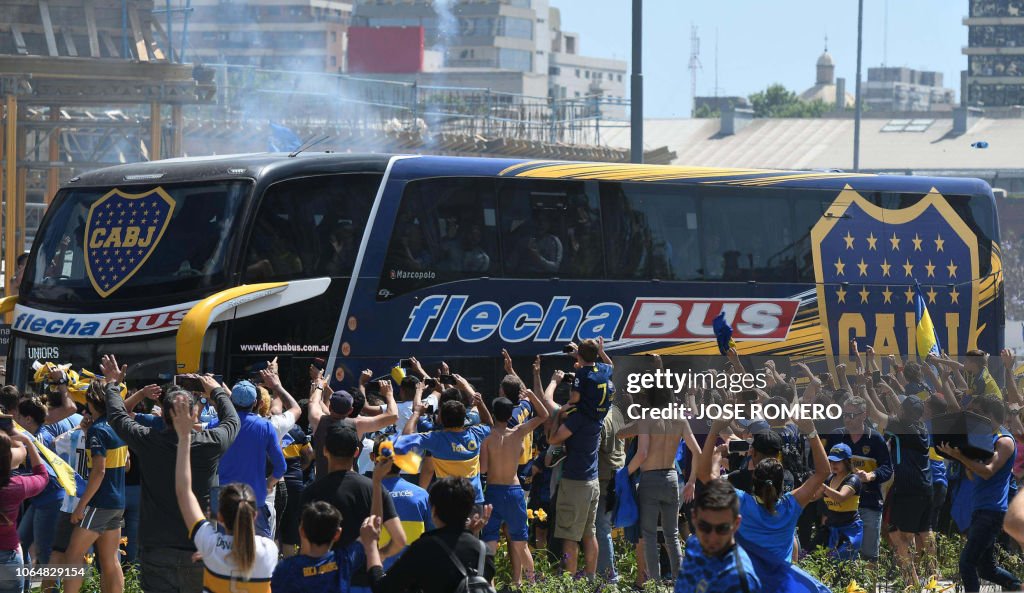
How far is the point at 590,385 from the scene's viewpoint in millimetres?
10633

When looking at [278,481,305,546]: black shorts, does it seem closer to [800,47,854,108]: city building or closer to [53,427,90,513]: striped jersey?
[53,427,90,513]: striped jersey

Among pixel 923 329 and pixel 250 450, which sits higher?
pixel 250 450

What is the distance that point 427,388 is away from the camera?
12.2 meters

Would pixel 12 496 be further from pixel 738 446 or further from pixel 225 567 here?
pixel 738 446

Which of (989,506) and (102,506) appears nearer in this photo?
(102,506)

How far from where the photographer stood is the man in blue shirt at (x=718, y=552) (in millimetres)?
5906

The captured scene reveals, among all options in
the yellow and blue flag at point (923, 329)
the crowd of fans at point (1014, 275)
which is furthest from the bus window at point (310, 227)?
the crowd of fans at point (1014, 275)

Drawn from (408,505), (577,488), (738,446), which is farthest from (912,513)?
(408,505)

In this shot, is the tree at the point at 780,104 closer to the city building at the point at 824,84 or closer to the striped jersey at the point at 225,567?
the city building at the point at 824,84

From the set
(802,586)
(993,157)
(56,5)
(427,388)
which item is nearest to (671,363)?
(427,388)

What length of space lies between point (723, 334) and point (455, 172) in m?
3.66

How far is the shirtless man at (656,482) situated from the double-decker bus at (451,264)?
4623 mm

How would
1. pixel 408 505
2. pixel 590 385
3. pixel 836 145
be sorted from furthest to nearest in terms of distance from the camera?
pixel 836 145 < pixel 590 385 < pixel 408 505

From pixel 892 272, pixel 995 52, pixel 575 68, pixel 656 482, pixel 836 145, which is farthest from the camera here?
pixel 575 68
